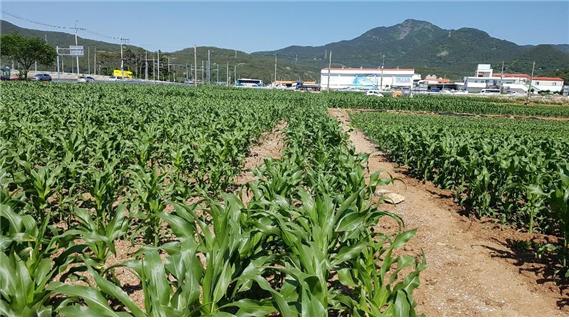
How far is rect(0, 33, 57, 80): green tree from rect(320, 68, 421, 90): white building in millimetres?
58889

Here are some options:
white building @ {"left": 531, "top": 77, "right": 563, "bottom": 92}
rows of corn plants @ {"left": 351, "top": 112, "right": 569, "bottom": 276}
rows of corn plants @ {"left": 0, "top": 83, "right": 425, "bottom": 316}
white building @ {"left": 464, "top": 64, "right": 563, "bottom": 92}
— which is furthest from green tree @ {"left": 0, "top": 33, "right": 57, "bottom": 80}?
white building @ {"left": 531, "top": 77, "right": 563, "bottom": 92}

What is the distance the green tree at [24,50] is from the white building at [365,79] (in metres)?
58.9

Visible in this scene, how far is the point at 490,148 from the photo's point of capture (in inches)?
323

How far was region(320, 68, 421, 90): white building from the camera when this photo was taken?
10256cm

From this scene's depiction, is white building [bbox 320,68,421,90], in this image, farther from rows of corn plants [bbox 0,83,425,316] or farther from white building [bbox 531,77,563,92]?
rows of corn plants [bbox 0,83,425,316]

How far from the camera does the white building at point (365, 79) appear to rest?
103 metres

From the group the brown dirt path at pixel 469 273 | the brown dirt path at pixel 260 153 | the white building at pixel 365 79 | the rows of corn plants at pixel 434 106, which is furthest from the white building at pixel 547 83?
the brown dirt path at pixel 469 273

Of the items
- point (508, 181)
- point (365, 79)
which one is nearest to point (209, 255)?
point (508, 181)

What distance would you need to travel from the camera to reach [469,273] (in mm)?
4824

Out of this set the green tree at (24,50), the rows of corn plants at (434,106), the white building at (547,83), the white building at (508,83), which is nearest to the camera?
the rows of corn plants at (434,106)

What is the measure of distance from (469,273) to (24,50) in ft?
256

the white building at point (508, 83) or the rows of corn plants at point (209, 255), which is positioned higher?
the white building at point (508, 83)

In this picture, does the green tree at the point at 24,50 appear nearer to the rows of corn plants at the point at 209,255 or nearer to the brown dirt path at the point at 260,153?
the brown dirt path at the point at 260,153

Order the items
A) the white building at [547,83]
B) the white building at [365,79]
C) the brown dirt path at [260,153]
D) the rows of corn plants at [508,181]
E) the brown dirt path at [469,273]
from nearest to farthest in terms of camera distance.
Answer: the brown dirt path at [469,273] < the rows of corn plants at [508,181] < the brown dirt path at [260,153] < the white building at [365,79] < the white building at [547,83]
